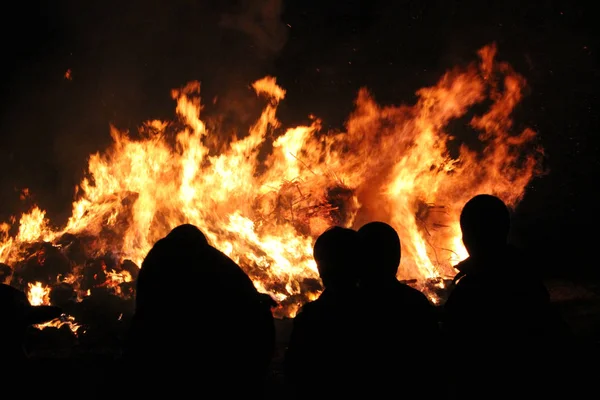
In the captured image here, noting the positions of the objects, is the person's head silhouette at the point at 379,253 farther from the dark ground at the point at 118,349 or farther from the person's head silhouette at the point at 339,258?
the dark ground at the point at 118,349

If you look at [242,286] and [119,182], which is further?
[119,182]

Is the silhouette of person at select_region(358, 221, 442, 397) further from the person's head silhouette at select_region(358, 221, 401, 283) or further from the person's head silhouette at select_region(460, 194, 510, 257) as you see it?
the person's head silhouette at select_region(460, 194, 510, 257)

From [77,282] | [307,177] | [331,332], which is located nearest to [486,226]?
[331,332]

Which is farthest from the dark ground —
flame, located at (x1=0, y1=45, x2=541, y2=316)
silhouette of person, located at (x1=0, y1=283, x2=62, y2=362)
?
flame, located at (x1=0, y1=45, x2=541, y2=316)

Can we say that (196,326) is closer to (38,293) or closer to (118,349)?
(118,349)

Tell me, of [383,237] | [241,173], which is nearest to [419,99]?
[241,173]

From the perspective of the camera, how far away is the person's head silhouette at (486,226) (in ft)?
8.30

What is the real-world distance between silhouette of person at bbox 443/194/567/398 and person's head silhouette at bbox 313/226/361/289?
72 centimetres

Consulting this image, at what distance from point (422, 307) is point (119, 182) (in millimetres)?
11765

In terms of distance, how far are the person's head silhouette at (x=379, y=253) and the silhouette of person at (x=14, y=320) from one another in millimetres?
2394

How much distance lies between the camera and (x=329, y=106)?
42.2 ft

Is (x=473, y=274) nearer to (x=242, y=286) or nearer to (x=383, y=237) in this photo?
(x=383, y=237)

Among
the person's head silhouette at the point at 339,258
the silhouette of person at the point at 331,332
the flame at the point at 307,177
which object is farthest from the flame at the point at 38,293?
the person's head silhouette at the point at 339,258

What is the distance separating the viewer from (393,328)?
2350 millimetres
